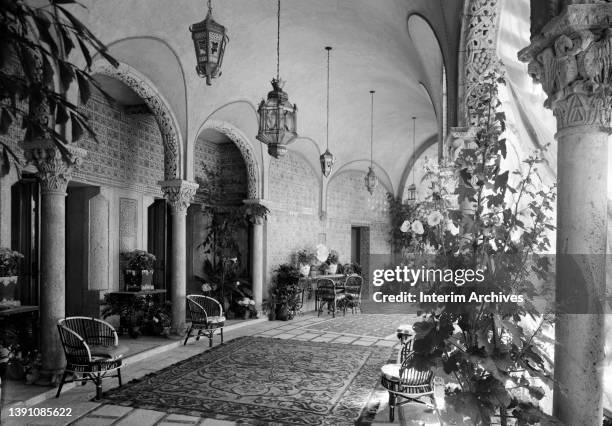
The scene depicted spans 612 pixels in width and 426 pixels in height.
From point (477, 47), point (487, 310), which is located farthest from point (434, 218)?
point (477, 47)

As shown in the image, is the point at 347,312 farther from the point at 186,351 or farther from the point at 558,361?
the point at 558,361

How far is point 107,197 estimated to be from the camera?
345 inches

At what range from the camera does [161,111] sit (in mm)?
8445

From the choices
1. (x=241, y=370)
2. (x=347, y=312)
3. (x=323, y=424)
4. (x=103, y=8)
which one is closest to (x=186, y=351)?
(x=241, y=370)

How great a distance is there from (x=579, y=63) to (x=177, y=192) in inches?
294

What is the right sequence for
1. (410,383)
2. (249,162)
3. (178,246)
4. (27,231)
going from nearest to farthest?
1. (410,383)
2. (27,231)
3. (178,246)
4. (249,162)

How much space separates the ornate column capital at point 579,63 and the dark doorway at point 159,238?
8.98m

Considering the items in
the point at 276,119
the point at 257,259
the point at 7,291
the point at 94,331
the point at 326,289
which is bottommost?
the point at 326,289

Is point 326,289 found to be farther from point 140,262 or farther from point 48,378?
point 48,378

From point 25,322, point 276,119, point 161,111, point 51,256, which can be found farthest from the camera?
point 161,111

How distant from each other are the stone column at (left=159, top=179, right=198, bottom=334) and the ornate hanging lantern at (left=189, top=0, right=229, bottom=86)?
4.47 metres

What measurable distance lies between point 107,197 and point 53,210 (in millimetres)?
2852

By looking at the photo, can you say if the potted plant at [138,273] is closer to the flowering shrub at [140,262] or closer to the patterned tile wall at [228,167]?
the flowering shrub at [140,262]

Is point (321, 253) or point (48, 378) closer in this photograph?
point (48, 378)
